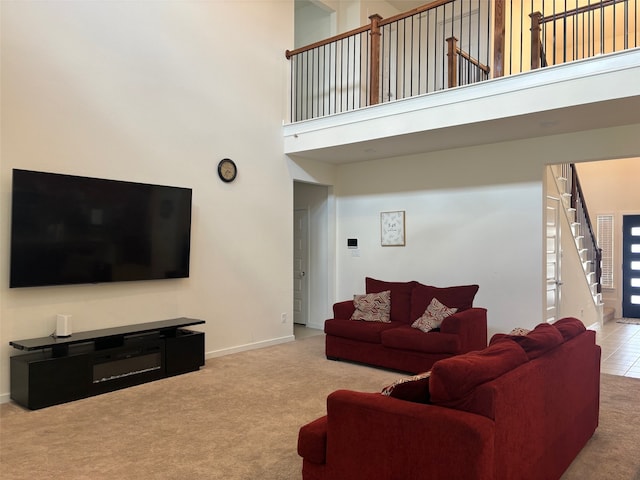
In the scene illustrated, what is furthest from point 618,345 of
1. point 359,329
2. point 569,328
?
point 569,328

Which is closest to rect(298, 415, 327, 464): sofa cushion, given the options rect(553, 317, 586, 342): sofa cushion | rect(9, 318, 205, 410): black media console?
rect(553, 317, 586, 342): sofa cushion

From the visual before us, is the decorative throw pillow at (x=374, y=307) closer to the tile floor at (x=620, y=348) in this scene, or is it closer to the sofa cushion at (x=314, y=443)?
the tile floor at (x=620, y=348)

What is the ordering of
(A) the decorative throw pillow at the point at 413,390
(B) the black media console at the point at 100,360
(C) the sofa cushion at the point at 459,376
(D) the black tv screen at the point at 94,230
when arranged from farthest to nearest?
(D) the black tv screen at the point at 94,230 → (B) the black media console at the point at 100,360 → (A) the decorative throw pillow at the point at 413,390 → (C) the sofa cushion at the point at 459,376

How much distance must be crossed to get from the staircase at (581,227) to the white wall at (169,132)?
3.89m

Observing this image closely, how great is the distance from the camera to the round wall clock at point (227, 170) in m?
5.68

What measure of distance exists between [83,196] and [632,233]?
9.03 m

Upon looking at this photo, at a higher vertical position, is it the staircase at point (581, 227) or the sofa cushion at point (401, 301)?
the staircase at point (581, 227)

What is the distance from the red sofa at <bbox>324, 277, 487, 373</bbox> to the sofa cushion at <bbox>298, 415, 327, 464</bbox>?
2565 millimetres

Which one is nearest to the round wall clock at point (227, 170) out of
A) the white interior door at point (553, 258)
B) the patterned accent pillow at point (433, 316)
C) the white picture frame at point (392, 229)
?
the white picture frame at point (392, 229)

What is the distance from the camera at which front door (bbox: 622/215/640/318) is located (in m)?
8.70

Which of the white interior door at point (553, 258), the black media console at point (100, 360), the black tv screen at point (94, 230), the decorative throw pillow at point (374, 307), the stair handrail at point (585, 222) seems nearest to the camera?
the black media console at point (100, 360)

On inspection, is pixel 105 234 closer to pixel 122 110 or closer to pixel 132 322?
pixel 132 322

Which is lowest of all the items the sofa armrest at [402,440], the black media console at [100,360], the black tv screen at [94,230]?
the black media console at [100,360]

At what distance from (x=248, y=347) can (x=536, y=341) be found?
4.15 meters
